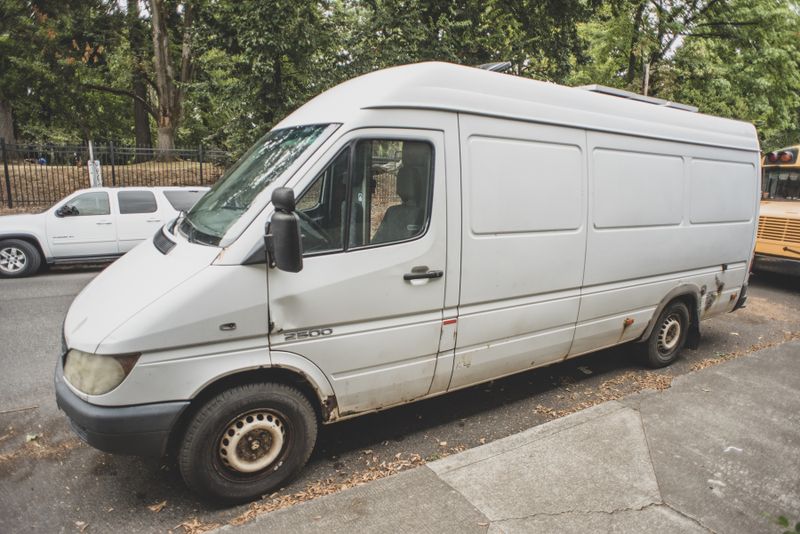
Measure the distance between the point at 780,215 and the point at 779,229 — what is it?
264mm

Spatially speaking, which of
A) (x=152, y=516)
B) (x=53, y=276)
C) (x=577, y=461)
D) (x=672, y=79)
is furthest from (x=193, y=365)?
Result: (x=672, y=79)

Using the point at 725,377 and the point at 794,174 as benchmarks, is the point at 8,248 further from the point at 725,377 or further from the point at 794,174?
the point at 794,174

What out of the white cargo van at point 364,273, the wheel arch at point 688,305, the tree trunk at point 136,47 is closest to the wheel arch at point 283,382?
the white cargo van at point 364,273

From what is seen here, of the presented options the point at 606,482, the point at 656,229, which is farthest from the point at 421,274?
the point at 656,229

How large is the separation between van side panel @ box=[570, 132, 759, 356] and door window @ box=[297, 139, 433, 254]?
1771 millimetres

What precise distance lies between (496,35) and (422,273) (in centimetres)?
1160

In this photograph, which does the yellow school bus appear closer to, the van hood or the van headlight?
the van hood

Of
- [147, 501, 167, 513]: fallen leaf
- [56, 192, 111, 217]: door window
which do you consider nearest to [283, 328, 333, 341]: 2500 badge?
[147, 501, 167, 513]: fallen leaf

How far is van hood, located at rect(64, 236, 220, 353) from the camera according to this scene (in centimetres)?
289

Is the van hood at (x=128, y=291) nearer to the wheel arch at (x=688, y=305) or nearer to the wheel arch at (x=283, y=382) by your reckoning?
the wheel arch at (x=283, y=382)

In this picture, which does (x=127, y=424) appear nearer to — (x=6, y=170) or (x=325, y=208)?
(x=325, y=208)

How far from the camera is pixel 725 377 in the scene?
203 inches

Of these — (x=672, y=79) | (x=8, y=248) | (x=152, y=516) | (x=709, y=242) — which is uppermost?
(x=672, y=79)

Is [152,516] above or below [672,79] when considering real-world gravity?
below
